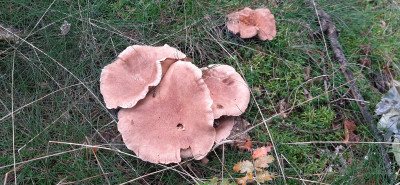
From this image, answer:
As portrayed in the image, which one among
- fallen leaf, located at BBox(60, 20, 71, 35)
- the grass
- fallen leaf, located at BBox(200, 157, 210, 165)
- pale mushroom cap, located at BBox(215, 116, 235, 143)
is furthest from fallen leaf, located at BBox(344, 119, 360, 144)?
fallen leaf, located at BBox(60, 20, 71, 35)

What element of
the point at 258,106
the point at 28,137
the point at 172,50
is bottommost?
the point at 28,137

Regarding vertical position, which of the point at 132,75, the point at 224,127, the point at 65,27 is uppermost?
the point at 65,27

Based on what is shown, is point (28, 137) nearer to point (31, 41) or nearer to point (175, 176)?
point (31, 41)

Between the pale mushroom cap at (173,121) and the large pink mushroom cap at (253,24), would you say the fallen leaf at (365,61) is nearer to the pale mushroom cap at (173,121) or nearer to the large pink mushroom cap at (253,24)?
the large pink mushroom cap at (253,24)

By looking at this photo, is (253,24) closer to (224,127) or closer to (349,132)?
(224,127)

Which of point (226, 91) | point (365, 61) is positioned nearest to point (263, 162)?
point (226, 91)

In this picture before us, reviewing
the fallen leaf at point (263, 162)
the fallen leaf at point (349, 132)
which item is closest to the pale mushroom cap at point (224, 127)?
the fallen leaf at point (263, 162)

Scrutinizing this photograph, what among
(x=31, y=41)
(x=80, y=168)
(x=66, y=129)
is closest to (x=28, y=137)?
(x=66, y=129)
